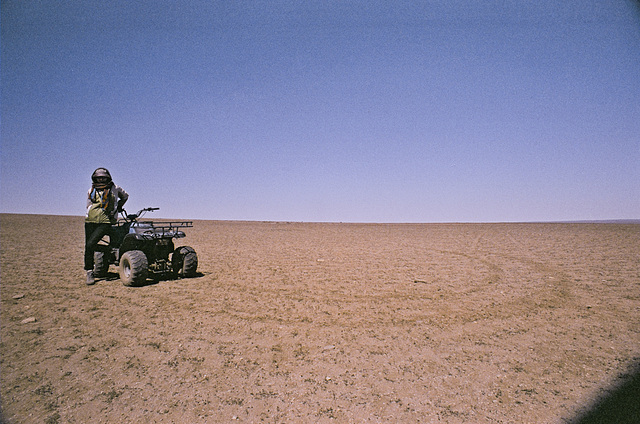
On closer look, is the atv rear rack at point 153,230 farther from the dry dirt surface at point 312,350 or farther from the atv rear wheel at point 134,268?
the dry dirt surface at point 312,350

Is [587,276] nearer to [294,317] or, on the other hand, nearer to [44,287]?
[294,317]

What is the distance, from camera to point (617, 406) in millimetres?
3018

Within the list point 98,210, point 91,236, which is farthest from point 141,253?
point 98,210

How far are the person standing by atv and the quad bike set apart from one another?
365 millimetres

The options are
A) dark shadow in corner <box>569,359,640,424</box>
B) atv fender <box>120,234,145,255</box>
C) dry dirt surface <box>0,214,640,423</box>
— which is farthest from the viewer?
atv fender <box>120,234,145,255</box>

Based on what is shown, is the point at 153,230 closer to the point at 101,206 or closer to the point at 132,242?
the point at 132,242

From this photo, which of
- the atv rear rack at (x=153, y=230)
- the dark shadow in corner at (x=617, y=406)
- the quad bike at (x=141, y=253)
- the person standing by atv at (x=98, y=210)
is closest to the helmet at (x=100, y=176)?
the person standing by atv at (x=98, y=210)

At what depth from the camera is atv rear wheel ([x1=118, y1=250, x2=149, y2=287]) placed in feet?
23.7

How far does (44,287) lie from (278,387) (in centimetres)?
719

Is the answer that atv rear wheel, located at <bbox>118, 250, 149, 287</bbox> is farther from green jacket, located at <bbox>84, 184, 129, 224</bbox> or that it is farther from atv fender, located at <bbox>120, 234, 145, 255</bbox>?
green jacket, located at <bbox>84, 184, 129, 224</bbox>

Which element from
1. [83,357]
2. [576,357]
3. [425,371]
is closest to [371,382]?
[425,371]

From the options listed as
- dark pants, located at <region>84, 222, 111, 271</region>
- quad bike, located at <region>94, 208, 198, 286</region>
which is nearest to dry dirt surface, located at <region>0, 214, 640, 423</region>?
quad bike, located at <region>94, 208, 198, 286</region>

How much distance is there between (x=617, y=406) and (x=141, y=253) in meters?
8.37

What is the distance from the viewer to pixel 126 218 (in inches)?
313
